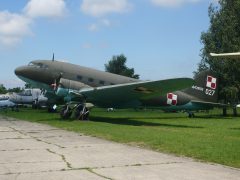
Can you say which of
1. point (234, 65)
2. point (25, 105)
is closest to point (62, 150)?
point (234, 65)

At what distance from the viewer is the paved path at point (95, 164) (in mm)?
7551

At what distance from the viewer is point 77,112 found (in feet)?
81.6

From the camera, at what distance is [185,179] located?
23.8ft

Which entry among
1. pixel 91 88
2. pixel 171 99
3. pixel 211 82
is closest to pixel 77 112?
pixel 91 88

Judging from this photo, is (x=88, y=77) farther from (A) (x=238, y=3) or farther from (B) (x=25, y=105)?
(B) (x=25, y=105)

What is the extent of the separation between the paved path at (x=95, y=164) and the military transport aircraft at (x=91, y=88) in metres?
11.3

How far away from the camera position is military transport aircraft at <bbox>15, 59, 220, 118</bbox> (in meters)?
23.6

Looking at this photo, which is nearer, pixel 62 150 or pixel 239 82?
pixel 62 150

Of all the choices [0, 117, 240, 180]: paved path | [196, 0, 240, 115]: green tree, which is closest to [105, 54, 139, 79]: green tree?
[196, 0, 240, 115]: green tree

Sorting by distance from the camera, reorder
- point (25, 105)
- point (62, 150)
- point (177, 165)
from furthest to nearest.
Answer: point (25, 105)
point (62, 150)
point (177, 165)

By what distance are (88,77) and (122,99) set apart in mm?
3008

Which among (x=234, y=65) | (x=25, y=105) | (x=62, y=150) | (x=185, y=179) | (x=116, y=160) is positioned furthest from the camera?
(x=25, y=105)

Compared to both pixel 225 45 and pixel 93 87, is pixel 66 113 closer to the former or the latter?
pixel 93 87

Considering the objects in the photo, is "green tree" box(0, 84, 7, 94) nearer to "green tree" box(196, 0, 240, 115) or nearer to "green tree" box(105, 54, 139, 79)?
"green tree" box(105, 54, 139, 79)
